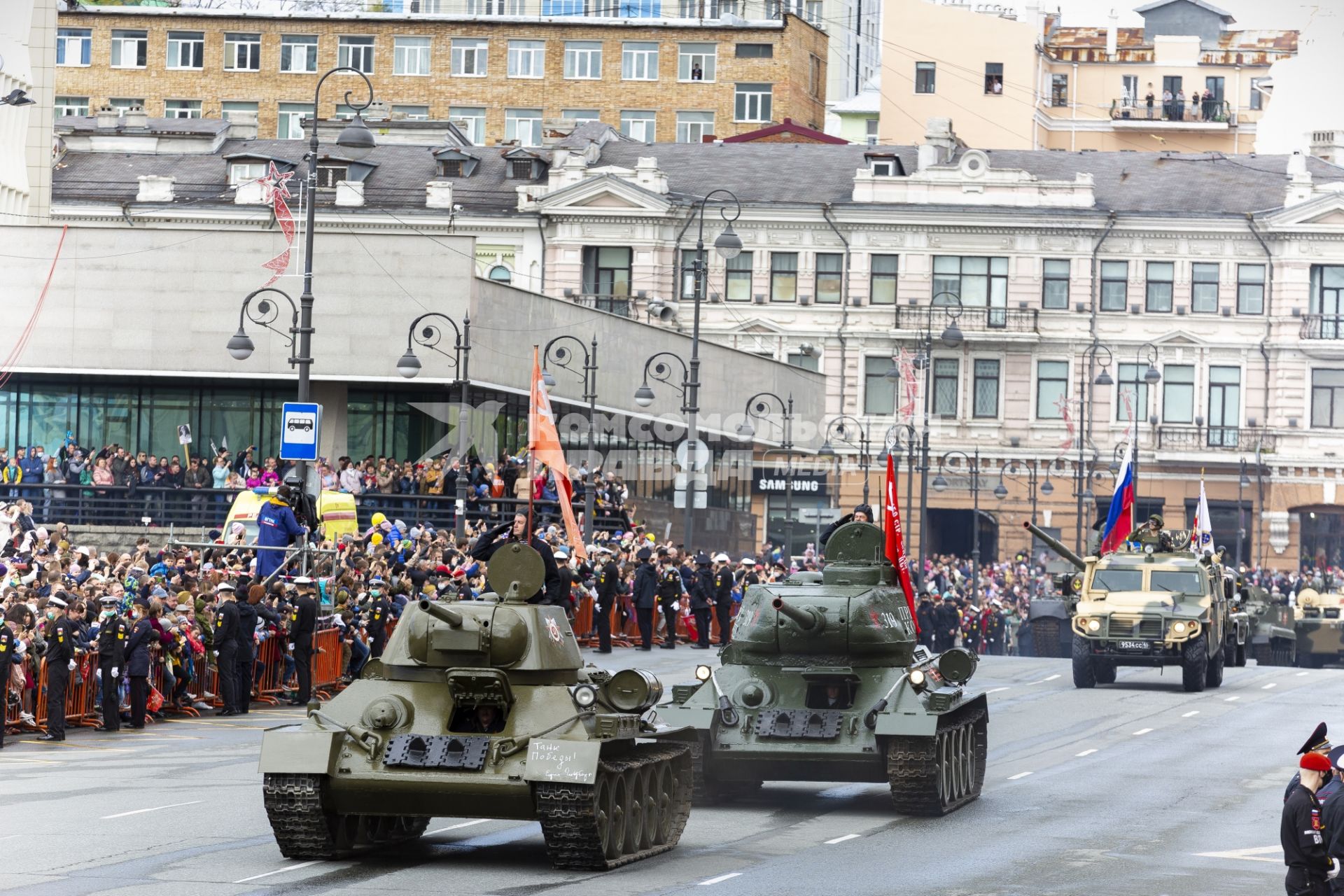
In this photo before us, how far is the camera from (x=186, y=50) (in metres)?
88.3

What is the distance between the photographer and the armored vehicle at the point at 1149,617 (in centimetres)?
3603

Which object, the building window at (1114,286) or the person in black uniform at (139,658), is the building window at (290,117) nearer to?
the building window at (1114,286)

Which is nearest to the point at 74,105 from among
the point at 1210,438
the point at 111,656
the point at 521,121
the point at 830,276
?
the point at 521,121

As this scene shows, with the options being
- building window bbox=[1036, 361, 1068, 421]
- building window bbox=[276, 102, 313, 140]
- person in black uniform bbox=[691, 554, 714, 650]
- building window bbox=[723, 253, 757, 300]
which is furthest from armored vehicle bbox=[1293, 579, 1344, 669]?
building window bbox=[276, 102, 313, 140]

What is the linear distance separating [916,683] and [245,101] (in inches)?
2801

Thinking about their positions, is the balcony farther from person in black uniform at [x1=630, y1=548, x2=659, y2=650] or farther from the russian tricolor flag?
person in black uniform at [x1=630, y1=548, x2=659, y2=650]

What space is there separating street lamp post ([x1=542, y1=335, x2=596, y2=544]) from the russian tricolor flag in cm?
959

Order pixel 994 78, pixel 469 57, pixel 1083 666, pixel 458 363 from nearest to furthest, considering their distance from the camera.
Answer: pixel 1083 666, pixel 458 363, pixel 469 57, pixel 994 78

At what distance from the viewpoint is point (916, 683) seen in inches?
846

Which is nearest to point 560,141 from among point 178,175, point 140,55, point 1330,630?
point 178,175

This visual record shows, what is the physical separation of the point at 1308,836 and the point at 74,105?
8055 centimetres

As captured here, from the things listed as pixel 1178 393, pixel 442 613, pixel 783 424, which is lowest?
pixel 442 613

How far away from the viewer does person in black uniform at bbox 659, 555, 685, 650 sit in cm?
4044

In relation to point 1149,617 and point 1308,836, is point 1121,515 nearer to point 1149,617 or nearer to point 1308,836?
point 1149,617
